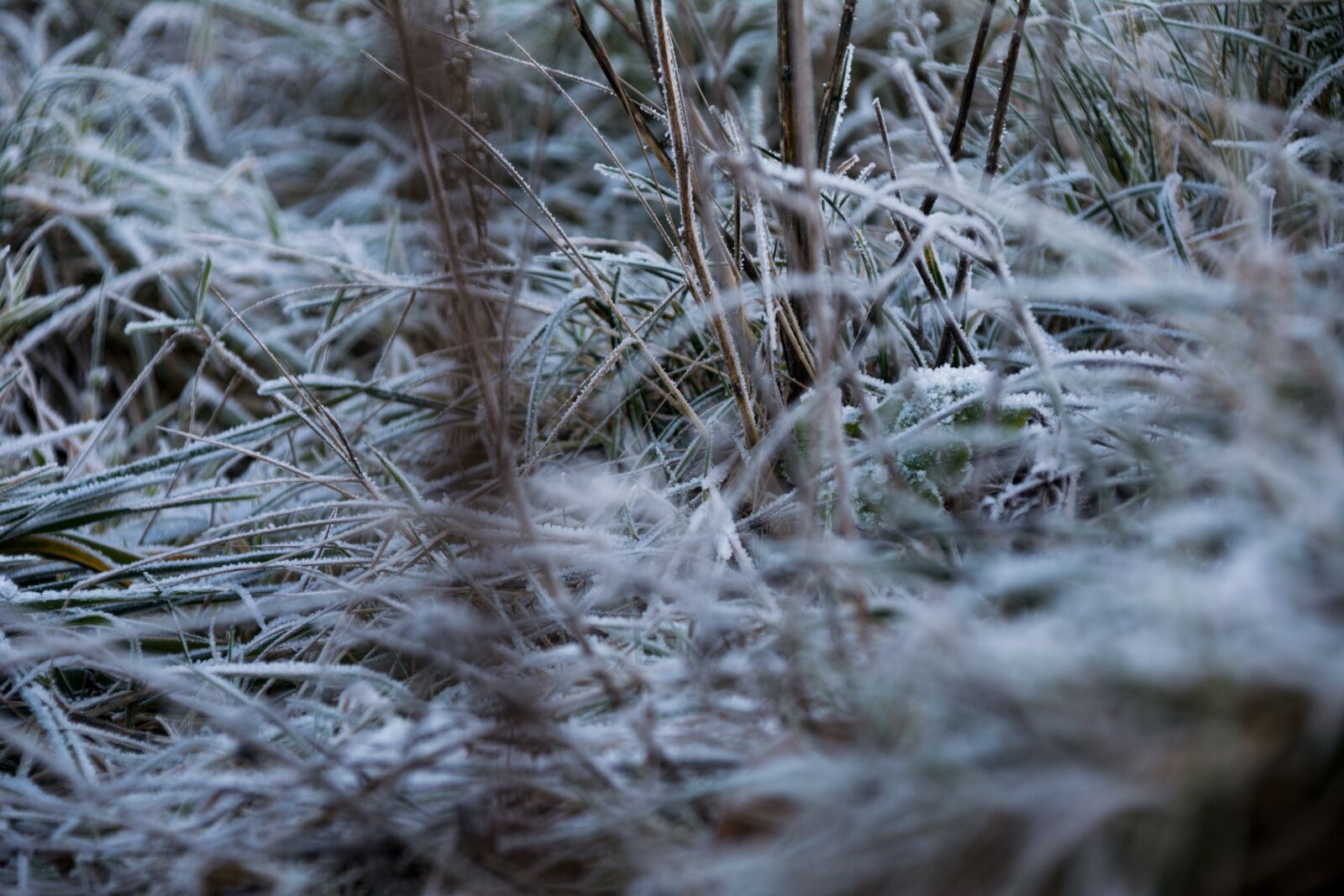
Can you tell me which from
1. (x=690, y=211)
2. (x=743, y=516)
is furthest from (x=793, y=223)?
(x=743, y=516)

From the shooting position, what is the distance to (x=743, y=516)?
43.6 inches

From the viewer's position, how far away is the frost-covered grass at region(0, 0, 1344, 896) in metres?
0.51

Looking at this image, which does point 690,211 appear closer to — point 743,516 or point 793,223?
point 793,223

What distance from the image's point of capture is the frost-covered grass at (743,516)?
510 mm

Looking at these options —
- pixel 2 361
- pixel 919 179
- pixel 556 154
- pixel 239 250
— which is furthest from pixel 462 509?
pixel 556 154

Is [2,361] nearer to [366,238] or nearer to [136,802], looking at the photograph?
[366,238]

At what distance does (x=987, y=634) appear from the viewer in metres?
0.58

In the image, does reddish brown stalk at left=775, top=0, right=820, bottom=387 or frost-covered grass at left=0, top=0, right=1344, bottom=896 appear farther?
reddish brown stalk at left=775, top=0, right=820, bottom=387

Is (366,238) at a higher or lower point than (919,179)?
lower

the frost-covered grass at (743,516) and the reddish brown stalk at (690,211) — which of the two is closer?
the frost-covered grass at (743,516)

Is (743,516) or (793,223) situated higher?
(793,223)

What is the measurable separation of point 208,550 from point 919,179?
0.95m

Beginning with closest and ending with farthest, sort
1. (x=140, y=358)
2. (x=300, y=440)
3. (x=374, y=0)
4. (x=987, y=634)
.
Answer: (x=987, y=634) → (x=374, y=0) → (x=300, y=440) → (x=140, y=358)

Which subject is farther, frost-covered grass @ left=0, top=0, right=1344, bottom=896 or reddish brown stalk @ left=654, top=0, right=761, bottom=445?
reddish brown stalk @ left=654, top=0, right=761, bottom=445
